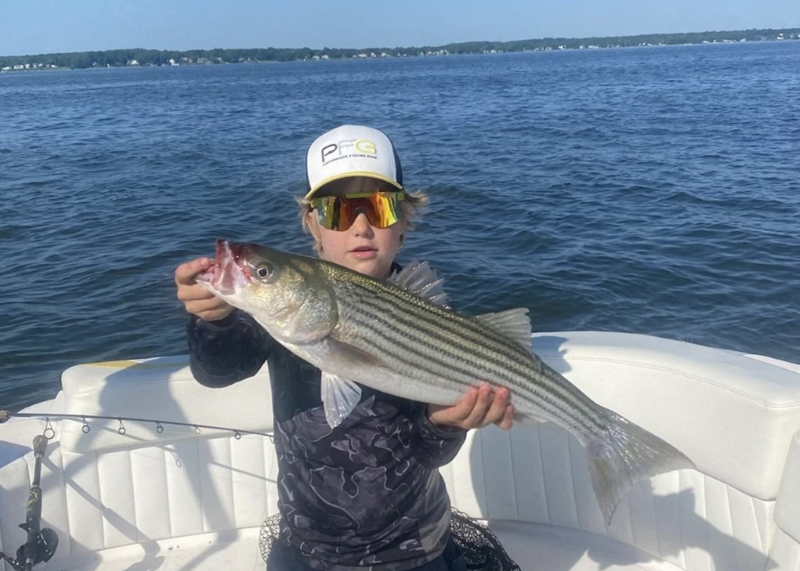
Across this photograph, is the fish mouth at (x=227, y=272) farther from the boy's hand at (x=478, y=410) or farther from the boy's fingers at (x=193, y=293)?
the boy's hand at (x=478, y=410)

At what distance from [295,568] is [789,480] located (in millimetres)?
2469

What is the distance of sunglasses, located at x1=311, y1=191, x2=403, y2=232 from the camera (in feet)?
11.5

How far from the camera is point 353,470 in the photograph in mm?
3414

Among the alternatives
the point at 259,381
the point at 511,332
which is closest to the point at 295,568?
the point at 259,381

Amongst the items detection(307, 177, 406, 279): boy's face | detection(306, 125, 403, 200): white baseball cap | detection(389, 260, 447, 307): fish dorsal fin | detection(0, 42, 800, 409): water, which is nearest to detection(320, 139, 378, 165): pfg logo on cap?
detection(306, 125, 403, 200): white baseball cap

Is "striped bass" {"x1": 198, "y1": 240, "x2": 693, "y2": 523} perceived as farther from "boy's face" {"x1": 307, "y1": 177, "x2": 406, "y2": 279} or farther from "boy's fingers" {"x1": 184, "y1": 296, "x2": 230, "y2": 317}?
"boy's face" {"x1": 307, "y1": 177, "x2": 406, "y2": 279}

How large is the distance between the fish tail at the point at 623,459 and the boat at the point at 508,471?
0.72 meters

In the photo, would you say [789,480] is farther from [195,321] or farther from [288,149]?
[288,149]

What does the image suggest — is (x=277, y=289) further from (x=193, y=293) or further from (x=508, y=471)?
(x=508, y=471)

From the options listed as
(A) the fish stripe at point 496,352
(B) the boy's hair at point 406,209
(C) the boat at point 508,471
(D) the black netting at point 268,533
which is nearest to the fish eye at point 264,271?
(A) the fish stripe at point 496,352

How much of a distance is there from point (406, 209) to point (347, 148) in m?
0.55

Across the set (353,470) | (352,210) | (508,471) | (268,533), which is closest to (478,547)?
(508,471)

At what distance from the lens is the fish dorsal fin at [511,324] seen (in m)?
3.33

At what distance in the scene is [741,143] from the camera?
25922mm
